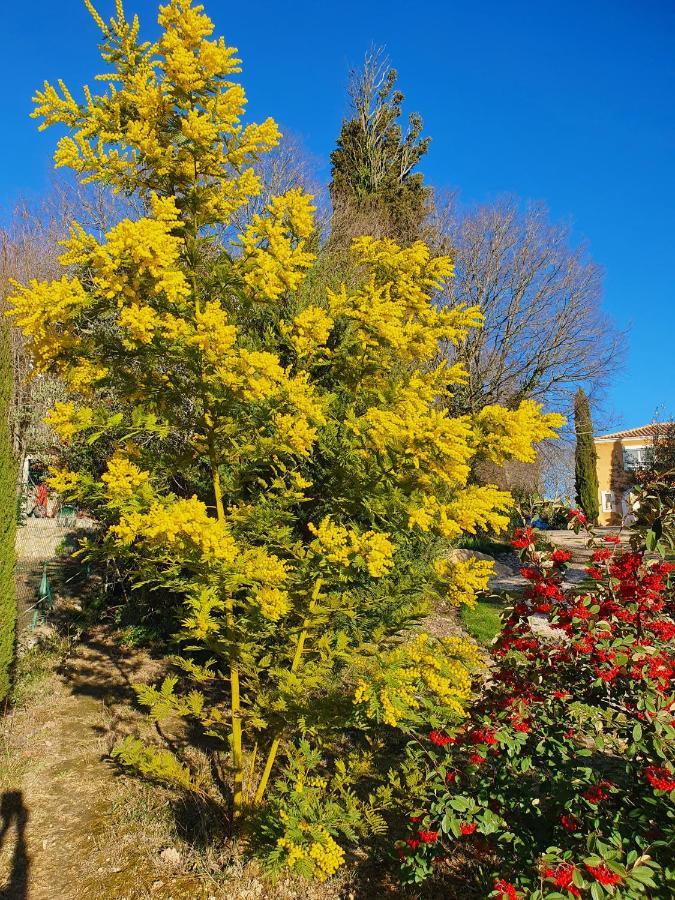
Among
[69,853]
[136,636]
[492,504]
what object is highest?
[492,504]

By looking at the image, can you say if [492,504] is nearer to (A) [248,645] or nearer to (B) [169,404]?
(A) [248,645]

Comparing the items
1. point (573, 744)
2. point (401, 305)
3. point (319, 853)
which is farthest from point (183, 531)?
point (573, 744)

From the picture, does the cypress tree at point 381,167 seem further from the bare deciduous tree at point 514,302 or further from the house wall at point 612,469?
the house wall at point 612,469

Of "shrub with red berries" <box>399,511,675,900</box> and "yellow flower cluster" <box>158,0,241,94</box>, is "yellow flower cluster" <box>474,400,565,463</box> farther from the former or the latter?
"yellow flower cluster" <box>158,0,241,94</box>

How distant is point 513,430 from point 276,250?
5.55 ft

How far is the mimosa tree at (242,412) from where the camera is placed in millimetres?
2984

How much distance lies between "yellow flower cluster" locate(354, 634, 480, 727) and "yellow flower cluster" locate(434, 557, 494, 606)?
26cm


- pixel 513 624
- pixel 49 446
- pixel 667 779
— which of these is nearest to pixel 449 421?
pixel 513 624

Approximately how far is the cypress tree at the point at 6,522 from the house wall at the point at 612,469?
30.9m

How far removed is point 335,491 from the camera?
12.6ft

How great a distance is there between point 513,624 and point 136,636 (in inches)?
258

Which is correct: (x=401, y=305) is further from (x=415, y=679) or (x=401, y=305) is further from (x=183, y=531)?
(x=415, y=679)

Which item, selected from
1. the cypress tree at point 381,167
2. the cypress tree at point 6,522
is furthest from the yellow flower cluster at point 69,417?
the cypress tree at point 381,167

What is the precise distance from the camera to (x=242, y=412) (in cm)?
360
